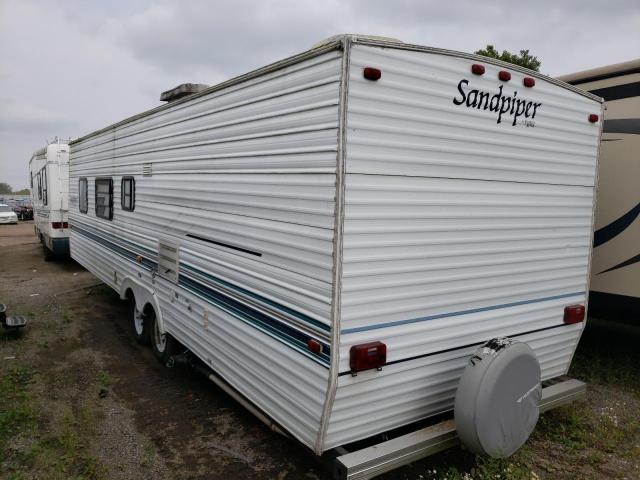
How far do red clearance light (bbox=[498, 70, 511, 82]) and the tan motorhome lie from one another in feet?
8.94

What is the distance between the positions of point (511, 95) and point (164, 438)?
3.98 meters

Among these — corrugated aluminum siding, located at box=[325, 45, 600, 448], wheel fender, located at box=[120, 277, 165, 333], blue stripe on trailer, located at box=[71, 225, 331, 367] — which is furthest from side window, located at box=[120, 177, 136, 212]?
corrugated aluminum siding, located at box=[325, 45, 600, 448]

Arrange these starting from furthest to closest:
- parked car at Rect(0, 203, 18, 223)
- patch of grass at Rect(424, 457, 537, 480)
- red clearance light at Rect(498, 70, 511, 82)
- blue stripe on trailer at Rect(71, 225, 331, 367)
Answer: parked car at Rect(0, 203, 18, 223) → patch of grass at Rect(424, 457, 537, 480) → red clearance light at Rect(498, 70, 511, 82) → blue stripe on trailer at Rect(71, 225, 331, 367)

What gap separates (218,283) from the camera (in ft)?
13.7

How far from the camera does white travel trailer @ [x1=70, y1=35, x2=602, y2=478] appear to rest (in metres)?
2.91

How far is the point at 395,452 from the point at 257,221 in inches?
72.2

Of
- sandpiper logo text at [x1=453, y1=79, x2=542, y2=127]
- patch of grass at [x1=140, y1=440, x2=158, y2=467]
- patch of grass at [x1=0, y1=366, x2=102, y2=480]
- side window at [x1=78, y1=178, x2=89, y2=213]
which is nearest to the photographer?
sandpiper logo text at [x1=453, y1=79, x2=542, y2=127]

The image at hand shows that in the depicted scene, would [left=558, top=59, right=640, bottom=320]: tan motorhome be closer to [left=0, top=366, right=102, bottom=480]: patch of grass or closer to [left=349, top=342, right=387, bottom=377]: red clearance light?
[left=349, top=342, right=387, bottom=377]: red clearance light

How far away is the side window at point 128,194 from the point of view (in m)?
6.33

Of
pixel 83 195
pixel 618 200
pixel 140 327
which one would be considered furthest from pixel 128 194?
pixel 618 200

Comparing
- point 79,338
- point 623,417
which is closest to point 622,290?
point 623,417

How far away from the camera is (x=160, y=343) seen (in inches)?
233

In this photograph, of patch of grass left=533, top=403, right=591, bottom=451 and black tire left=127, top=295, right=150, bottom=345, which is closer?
patch of grass left=533, top=403, right=591, bottom=451

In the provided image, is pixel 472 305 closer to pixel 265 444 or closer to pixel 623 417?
pixel 265 444
